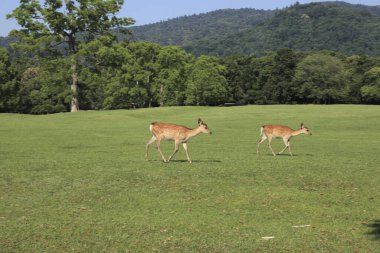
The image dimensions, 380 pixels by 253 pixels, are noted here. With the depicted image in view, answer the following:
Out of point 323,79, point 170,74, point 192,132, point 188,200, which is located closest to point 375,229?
point 188,200

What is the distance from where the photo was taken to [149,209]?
36.2 ft

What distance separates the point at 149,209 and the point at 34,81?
85961 millimetres

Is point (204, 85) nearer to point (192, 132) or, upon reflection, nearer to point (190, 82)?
point (190, 82)

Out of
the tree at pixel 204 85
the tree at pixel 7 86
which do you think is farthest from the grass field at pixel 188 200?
the tree at pixel 204 85

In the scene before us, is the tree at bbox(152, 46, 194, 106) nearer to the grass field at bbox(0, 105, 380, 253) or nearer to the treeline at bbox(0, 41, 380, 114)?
the treeline at bbox(0, 41, 380, 114)

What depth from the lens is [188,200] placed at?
39.1 ft

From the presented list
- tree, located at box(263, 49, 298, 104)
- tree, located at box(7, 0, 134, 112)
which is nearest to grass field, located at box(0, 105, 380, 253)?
tree, located at box(7, 0, 134, 112)

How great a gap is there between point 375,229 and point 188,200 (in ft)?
14.1

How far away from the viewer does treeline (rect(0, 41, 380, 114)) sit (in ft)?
266

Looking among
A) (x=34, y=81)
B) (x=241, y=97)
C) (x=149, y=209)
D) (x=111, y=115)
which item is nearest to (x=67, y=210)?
(x=149, y=209)

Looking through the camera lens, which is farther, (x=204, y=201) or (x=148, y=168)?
(x=148, y=168)

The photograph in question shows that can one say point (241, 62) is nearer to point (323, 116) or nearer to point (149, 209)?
point (323, 116)

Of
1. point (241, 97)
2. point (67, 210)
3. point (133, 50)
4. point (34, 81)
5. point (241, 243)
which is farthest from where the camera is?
point (241, 97)

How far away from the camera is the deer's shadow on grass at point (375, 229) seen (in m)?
9.24
